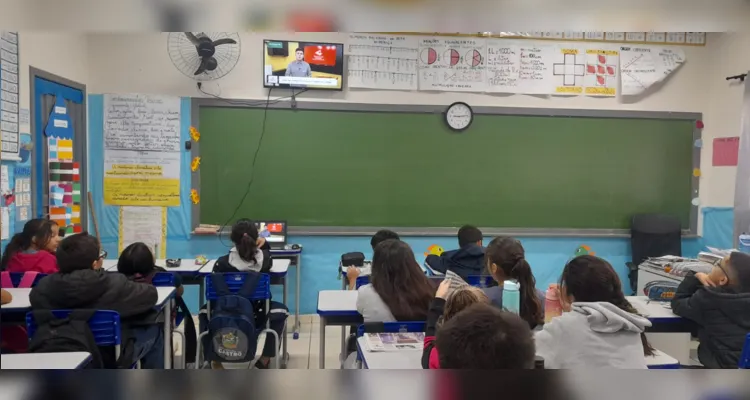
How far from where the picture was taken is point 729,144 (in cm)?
485

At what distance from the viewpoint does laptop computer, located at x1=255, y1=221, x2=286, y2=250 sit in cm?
464

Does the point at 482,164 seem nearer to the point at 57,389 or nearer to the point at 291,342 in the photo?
the point at 291,342

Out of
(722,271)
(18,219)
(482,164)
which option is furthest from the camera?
(482,164)

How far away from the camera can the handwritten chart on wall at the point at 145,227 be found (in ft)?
15.3

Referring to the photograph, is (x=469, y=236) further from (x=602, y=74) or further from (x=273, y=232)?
(x=602, y=74)

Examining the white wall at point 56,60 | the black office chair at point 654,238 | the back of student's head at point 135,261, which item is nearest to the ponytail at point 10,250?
the back of student's head at point 135,261

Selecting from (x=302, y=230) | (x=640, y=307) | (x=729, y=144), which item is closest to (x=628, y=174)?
(x=729, y=144)

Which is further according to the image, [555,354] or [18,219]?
[18,219]

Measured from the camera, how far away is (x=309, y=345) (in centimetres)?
410

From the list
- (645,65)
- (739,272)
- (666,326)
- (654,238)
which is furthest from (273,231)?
(645,65)

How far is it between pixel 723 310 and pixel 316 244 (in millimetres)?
3276

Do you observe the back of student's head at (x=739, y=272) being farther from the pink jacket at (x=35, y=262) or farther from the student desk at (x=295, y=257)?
the pink jacket at (x=35, y=262)

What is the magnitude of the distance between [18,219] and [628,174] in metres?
5.26

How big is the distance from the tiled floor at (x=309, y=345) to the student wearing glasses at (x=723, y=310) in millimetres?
2102
